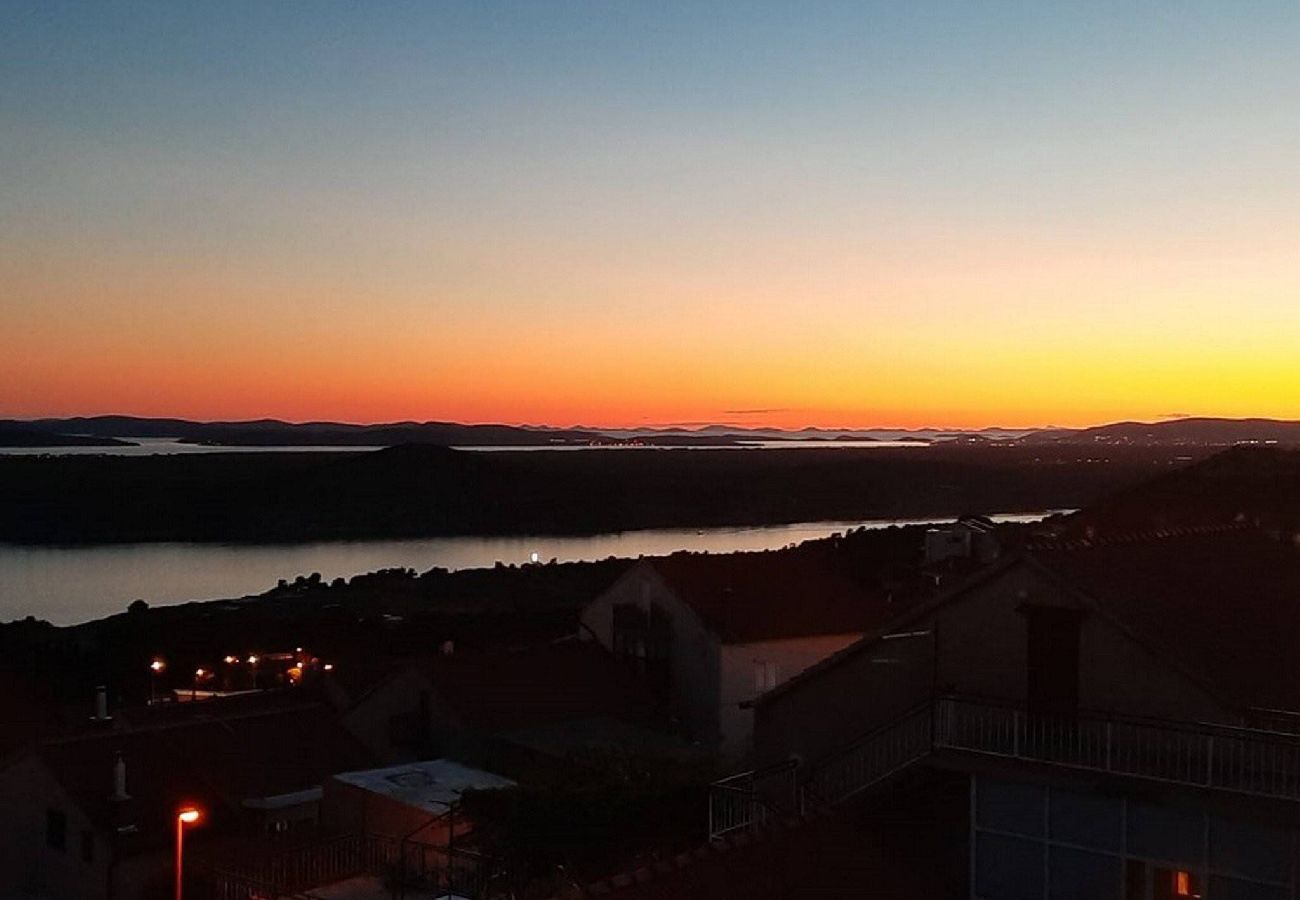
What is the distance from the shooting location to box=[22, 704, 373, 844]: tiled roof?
18.6 metres

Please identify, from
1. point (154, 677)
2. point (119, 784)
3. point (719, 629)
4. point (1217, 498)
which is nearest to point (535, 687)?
point (719, 629)

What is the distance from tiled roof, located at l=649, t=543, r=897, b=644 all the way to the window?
12.8 m

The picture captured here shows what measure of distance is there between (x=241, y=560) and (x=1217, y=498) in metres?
87.0

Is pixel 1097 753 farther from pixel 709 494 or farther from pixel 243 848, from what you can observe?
pixel 709 494

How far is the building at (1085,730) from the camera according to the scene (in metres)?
10.1

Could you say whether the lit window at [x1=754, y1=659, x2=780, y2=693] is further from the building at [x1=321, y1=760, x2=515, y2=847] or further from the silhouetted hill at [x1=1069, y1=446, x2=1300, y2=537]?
the building at [x1=321, y1=760, x2=515, y2=847]

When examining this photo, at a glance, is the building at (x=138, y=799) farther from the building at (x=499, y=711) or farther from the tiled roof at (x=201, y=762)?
the building at (x=499, y=711)

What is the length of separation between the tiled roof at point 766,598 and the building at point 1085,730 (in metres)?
13.7

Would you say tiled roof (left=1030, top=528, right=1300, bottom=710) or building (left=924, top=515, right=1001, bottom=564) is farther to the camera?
building (left=924, top=515, right=1001, bottom=564)

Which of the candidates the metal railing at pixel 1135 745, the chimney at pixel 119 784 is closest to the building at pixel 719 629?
the chimney at pixel 119 784

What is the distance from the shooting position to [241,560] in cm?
10438

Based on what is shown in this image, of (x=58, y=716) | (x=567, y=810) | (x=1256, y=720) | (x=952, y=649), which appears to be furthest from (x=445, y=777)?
(x=58, y=716)

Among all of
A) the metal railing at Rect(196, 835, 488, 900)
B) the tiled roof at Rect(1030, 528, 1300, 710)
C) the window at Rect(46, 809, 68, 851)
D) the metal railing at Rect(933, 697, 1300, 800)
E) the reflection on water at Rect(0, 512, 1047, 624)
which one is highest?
the tiled roof at Rect(1030, 528, 1300, 710)

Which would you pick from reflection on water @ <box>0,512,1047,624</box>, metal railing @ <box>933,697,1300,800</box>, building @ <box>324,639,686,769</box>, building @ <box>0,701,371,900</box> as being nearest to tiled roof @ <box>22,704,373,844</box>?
building @ <box>0,701,371,900</box>
